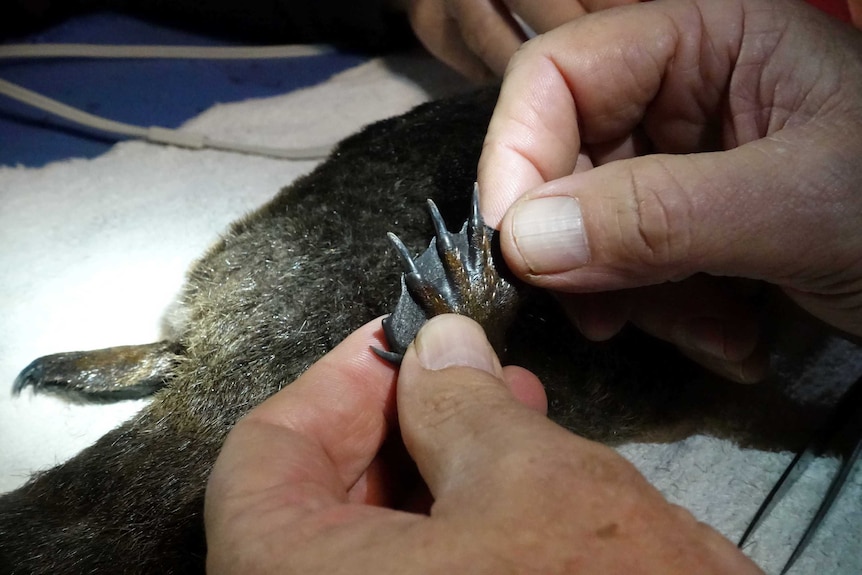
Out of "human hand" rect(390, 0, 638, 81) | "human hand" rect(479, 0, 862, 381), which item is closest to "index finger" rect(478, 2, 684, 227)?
"human hand" rect(479, 0, 862, 381)

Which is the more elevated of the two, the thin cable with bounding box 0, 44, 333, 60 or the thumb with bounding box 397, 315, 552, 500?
the thin cable with bounding box 0, 44, 333, 60

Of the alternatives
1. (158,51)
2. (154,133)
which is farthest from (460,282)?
(158,51)

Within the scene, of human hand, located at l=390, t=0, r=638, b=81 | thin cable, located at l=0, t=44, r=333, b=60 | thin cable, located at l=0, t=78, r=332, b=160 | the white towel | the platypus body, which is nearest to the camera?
the platypus body

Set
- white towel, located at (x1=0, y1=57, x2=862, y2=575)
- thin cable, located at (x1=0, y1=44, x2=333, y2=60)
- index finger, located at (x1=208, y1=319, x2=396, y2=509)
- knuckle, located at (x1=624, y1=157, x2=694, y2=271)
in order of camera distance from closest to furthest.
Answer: index finger, located at (x1=208, y1=319, x2=396, y2=509)
knuckle, located at (x1=624, y1=157, x2=694, y2=271)
white towel, located at (x1=0, y1=57, x2=862, y2=575)
thin cable, located at (x1=0, y1=44, x2=333, y2=60)

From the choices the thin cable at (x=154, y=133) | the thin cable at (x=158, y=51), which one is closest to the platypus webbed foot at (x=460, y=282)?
the thin cable at (x=154, y=133)

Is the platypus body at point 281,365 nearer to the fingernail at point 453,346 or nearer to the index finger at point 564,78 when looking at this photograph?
the index finger at point 564,78

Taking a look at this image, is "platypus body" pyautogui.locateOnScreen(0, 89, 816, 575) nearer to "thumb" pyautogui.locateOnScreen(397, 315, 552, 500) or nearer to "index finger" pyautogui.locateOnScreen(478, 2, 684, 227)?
"index finger" pyautogui.locateOnScreen(478, 2, 684, 227)
